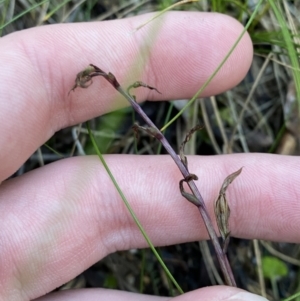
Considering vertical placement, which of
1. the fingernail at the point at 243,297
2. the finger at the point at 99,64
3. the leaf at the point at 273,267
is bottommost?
the leaf at the point at 273,267

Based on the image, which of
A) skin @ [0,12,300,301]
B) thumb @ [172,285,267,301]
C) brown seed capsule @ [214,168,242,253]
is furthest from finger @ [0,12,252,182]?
thumb @ [172,285,267,301]

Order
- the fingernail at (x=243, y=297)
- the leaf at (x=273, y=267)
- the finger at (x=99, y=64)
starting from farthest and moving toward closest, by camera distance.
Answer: the leaf at (x=273, y=267) < the finger at (x=99, y=64) < the fingernail at (x=243, y=297)

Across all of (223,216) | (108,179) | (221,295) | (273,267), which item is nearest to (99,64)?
(108,179)

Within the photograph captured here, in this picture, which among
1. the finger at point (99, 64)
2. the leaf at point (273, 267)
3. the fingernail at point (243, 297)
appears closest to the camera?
the fingernail at point (243, 297)

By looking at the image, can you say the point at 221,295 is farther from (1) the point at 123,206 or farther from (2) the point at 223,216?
(1) the point at 123,206

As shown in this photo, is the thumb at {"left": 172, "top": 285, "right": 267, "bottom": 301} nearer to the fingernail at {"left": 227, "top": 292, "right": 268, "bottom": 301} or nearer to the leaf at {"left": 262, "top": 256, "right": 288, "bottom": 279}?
the fingernail at {"left": 227, "top": 292, "right": 268, "bottom": 301}

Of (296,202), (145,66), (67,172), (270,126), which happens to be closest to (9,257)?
(67,172)

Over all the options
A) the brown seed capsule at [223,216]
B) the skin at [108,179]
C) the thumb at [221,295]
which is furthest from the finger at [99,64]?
the thumb at [221,295]

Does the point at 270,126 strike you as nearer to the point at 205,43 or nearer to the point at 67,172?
the point at 205,43

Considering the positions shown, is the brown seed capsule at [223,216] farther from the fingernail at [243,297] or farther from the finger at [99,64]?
the finger at [99,64]
